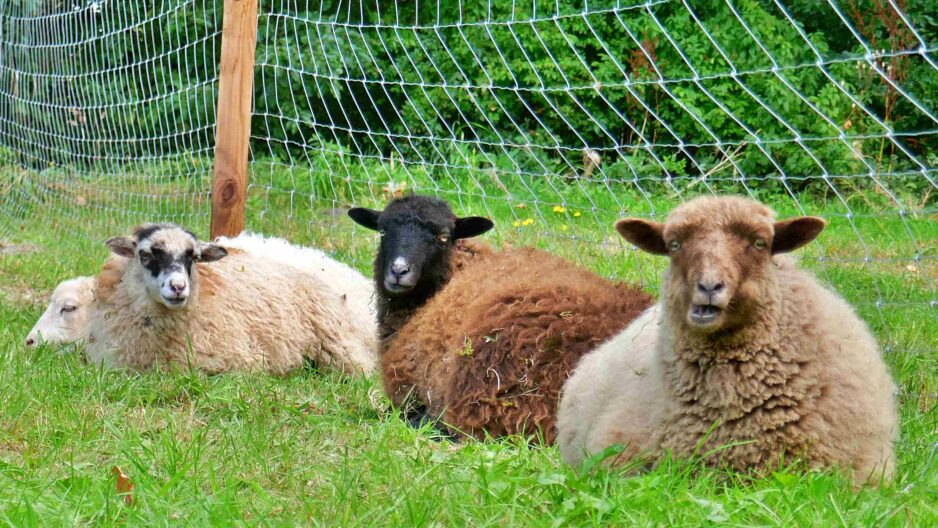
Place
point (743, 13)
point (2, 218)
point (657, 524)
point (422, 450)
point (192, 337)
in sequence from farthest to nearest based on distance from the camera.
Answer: point (2, 218)
point (743, 13)
point (192, 337)
point (422, 450)
point (657, 524)

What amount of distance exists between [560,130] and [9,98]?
20.0 feet

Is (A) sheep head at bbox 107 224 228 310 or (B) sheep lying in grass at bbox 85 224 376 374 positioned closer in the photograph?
(A) sheep head at bbox 107 224 228 310

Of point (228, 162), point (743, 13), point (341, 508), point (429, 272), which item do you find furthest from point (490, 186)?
point (341, 508)

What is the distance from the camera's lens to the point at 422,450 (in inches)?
155

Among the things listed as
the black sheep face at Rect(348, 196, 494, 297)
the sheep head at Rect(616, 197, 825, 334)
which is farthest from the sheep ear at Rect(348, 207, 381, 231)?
the sheep head at Rect(616, 197, 825, 334)

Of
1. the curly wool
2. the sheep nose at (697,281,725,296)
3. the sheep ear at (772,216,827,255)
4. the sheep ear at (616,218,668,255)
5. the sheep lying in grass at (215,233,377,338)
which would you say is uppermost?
the sheep ear at (772,216,827,255)

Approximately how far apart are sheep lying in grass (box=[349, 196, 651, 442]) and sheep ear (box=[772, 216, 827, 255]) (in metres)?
1.33

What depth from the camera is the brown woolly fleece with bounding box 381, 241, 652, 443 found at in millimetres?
4570

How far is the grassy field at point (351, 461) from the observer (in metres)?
2.97

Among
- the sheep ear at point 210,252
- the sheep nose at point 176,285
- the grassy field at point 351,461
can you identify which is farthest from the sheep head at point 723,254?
the sheep ear at point 210,252

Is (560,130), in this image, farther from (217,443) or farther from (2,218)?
(217,443)

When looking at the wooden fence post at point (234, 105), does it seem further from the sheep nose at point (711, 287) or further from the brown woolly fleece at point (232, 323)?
the sheep nose at point (711, 287)

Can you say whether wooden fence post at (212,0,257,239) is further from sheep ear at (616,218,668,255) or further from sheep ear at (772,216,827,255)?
sheep ear at (772,216,827,255)

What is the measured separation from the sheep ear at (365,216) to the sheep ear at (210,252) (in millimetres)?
866
